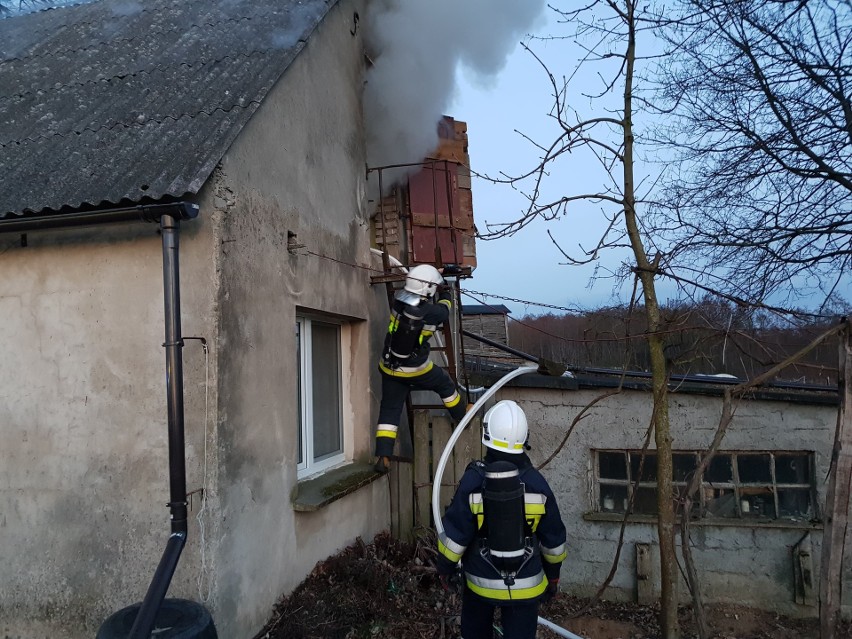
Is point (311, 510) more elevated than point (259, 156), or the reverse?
point (259, 156)

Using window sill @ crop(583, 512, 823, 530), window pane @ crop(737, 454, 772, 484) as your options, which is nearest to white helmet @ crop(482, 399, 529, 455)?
window sill @ crop(583, 512, 823, 530)

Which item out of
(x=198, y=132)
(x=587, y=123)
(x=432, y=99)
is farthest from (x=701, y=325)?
(x=432, y=99)

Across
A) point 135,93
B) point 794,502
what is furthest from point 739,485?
point 135,93

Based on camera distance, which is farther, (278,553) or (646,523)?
(646,523)

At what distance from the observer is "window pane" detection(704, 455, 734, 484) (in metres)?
6.13

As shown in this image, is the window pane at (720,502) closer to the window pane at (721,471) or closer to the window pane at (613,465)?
the window pane at (721,471)

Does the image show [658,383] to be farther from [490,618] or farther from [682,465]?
[682,465]

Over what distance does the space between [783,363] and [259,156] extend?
355 cm

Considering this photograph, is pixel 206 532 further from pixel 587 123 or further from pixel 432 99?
pixel 432 99

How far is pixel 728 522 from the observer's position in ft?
19.5

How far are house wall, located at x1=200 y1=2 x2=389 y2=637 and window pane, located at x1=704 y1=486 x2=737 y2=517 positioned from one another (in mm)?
3256

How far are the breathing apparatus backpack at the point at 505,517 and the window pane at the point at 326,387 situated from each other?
7.48 ft

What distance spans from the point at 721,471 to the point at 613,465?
1.05 metres

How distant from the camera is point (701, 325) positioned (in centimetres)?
398
